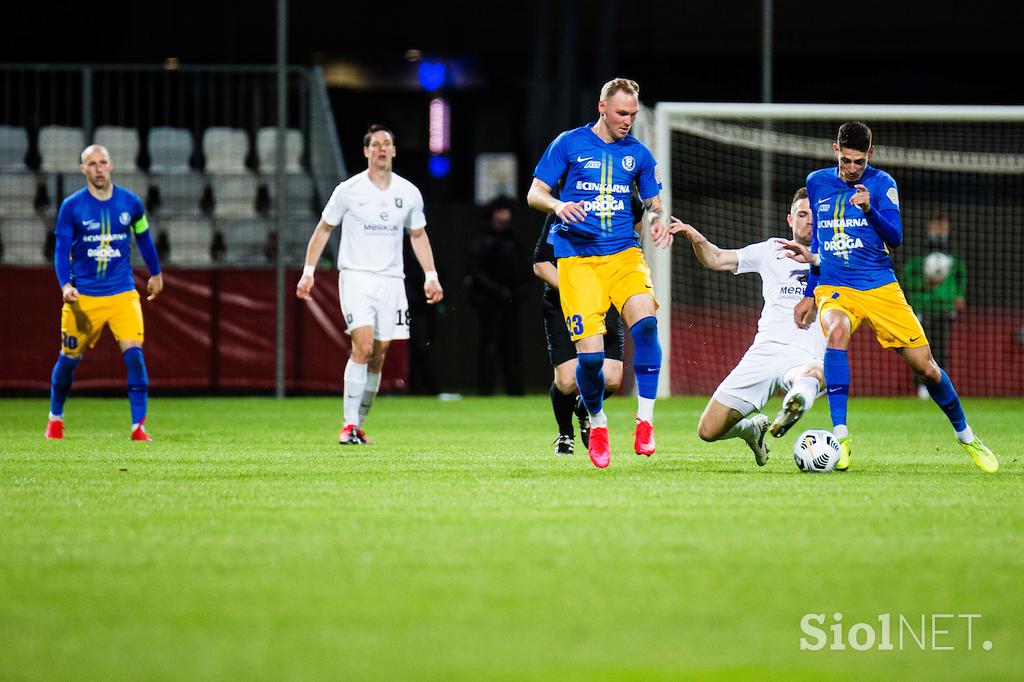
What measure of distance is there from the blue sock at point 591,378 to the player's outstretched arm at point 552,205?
780 mm

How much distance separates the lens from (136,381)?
10.6 m

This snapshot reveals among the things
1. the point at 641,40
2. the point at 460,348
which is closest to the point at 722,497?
the point at 460,348

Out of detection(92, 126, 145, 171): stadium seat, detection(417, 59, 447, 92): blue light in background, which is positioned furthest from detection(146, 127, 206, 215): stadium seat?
detection(417, 59, 447, 92): blue light in background

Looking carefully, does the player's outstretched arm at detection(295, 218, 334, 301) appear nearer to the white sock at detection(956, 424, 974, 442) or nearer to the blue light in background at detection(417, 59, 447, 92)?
the white sock at detection(956, 424, 974, 442)

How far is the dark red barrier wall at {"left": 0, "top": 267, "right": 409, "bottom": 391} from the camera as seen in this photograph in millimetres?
16547

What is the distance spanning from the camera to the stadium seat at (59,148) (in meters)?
18.3

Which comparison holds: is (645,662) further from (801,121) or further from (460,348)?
(801,121)

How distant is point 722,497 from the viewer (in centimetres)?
675

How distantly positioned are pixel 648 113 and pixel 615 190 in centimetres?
929

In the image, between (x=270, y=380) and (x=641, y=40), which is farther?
(x=641, y=40)

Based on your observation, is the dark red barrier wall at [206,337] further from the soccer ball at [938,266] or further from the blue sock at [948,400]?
the blue sock at [948,400]

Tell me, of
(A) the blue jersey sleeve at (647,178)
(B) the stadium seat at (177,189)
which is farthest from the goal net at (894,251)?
(A) the blue jersey sleeve at (647,178)

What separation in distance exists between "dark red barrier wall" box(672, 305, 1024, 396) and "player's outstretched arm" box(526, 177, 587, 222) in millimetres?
9523

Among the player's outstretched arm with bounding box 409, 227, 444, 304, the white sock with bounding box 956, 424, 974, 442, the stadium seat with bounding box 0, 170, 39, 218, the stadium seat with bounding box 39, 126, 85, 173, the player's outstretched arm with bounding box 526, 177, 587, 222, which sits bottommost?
the white sock with bounding box 956, 424, 974, 442
